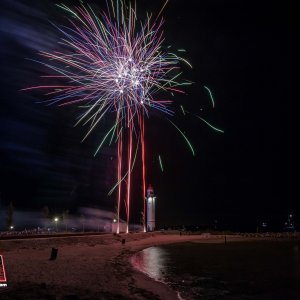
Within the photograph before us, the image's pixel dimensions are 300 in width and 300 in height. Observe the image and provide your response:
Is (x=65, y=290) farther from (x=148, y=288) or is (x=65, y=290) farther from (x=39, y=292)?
(x=148, y=288)

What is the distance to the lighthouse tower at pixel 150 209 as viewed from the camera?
77.0 m

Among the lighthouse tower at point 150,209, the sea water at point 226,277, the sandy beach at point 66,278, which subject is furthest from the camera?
the lighthouse tower at point 150,209

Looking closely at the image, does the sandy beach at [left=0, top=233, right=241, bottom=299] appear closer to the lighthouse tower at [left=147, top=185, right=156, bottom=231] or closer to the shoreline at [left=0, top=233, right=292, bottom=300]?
the shoreline at [left=0, top=233, right=292, bottom=300]

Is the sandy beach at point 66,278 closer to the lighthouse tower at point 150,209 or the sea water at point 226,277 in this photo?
the sea water at point 226,277

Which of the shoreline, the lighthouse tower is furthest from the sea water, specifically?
the lighthouse tower

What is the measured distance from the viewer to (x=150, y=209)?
260 feet

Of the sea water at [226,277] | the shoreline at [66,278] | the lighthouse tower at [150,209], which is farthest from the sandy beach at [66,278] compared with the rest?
the lighthouse tower at [150,209]

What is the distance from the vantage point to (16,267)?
1945 centimetres

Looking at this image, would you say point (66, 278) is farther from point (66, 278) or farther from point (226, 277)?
point (226, 277)

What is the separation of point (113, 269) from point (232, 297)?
772 centimetres

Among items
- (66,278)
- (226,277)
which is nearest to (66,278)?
(66,278)

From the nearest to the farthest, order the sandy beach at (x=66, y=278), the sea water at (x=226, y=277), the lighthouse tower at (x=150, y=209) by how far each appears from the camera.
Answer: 1. the sandy beach at (x=66, y=278)
2. the sea water at (x=226, y=277)
3. the lighthouse tower at (x=150, y=209)

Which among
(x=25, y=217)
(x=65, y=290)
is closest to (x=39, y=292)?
(x=65, y=290)

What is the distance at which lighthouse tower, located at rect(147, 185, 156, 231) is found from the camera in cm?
7703
